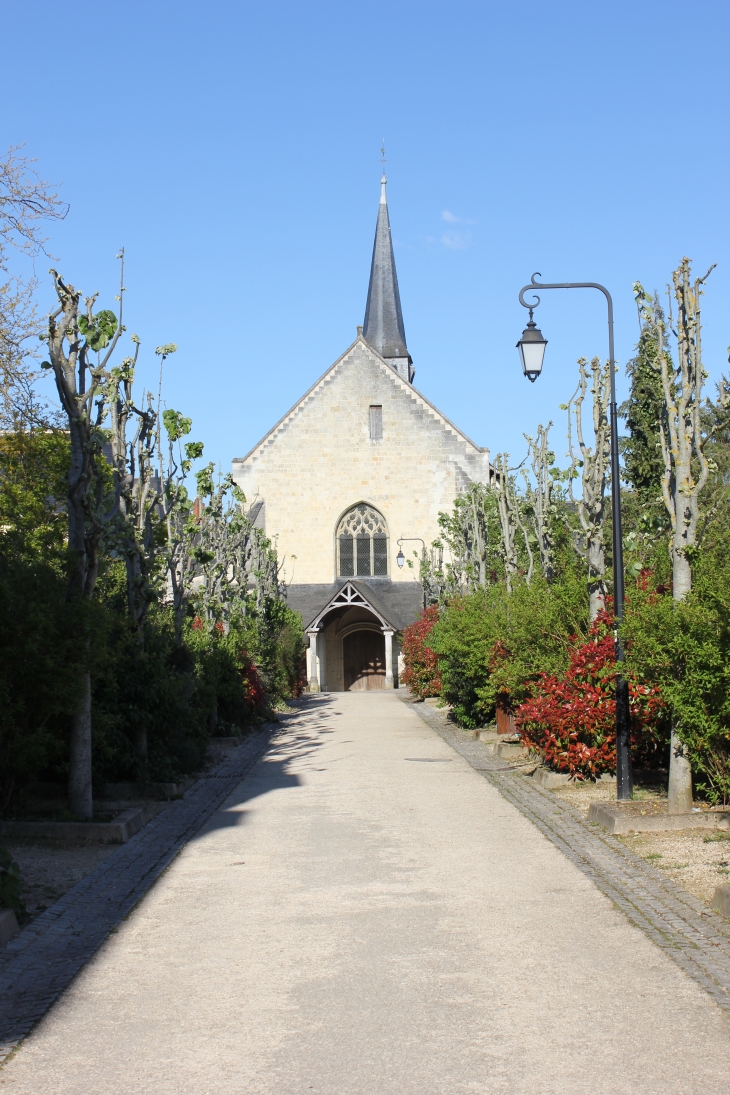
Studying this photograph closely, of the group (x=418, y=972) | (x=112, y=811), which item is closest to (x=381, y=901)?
(x=418, y=972)

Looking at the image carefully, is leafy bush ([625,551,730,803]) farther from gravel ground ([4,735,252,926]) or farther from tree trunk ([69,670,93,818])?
tree trunk ([69,670,93,818])

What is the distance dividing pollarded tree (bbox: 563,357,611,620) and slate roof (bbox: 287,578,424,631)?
26.1 meters

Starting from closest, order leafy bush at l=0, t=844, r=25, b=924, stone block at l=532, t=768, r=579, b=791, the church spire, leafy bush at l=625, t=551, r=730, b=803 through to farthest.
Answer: leafy bush at l=0, t=844, r=25, b=924 → leafy bush at l=625, t=551, r=730, b=803 → stone block at l=532, t=768, r=579, b=791 → the church spire

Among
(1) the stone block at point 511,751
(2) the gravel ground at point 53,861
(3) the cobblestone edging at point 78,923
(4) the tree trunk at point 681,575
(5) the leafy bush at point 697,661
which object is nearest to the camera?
(3) the cobblestone edging at point 78,923

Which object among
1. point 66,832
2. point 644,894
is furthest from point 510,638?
point 644,894

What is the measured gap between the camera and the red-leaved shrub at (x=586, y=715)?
10969 mm

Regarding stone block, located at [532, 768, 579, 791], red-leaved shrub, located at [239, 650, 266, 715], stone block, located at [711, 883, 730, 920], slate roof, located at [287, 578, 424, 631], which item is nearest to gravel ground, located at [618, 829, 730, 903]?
stone block, located at [711, 883, 730, 920]

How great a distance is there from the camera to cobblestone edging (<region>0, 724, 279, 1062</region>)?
16.2 ft

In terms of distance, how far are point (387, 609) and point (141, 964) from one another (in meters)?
34.5

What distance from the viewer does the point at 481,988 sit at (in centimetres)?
503

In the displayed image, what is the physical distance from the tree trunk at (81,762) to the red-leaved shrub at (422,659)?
1655 centimetres

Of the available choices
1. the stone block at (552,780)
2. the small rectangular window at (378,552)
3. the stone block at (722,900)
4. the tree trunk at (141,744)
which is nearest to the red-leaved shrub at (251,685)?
the tree trunk at (141,744)

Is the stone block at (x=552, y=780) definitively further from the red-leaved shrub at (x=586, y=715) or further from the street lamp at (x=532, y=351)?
the street lamp at (x=532, y=351)

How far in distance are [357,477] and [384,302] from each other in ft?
40.1
